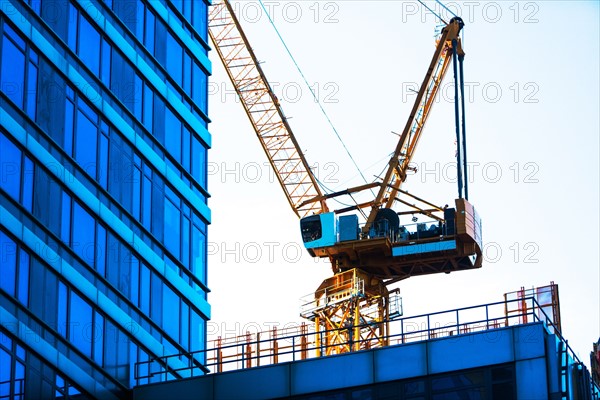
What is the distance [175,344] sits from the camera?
172 ft

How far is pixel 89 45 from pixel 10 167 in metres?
7.32

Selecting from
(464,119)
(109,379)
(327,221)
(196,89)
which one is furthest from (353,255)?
(109,379)

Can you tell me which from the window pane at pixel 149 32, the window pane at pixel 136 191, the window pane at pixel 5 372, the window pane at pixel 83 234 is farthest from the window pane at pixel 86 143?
the window pane at pixel 5 372

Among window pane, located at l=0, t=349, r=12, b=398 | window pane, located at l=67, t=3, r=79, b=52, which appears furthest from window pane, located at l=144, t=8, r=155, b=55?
window pane, located at l=0, t=349, r=12, b=398

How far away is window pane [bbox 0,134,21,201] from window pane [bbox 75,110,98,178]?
335 centimetres

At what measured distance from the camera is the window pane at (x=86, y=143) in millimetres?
48344

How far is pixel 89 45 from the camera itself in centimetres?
5022

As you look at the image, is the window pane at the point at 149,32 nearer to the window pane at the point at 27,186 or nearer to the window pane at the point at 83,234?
the window pane at the point at 83,234

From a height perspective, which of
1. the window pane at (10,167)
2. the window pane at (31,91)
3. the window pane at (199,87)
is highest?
the window pane at (199,87)

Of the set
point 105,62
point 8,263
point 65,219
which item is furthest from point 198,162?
point 8,263

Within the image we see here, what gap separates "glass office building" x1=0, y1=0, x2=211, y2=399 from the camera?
1759 inches

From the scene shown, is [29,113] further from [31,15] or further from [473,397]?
[473,397]

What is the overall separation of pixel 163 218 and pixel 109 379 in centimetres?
772

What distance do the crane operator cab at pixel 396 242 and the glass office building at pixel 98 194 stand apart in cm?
4055
